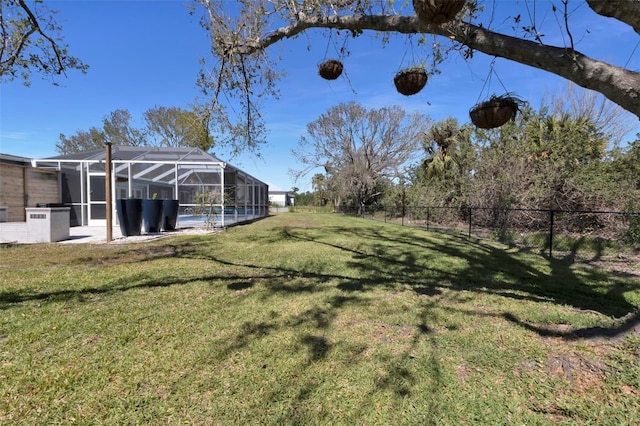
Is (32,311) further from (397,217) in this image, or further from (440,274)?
(397,217)

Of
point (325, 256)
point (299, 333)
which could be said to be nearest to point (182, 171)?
point (325, 256)

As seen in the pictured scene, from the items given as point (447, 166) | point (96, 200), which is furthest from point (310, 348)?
point (447, 166)

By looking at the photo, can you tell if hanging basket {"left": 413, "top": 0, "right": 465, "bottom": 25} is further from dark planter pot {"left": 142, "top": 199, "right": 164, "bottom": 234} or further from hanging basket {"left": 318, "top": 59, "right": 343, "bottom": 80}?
dark planter pot {"left": 142, "top": 199, "right": 164, "bottom": 234}

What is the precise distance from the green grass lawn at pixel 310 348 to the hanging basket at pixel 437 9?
2638mm

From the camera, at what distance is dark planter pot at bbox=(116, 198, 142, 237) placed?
927 cm

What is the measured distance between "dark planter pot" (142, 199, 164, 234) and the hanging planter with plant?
31.9 ft

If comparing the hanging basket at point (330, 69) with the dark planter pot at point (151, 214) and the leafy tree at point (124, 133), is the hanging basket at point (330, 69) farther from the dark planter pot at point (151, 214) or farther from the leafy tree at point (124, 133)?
the leafy tree at point (124, 133)

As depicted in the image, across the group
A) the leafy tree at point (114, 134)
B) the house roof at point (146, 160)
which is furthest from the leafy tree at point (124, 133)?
the house roof at point (146, 160)

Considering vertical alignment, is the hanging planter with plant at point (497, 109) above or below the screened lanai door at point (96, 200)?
above

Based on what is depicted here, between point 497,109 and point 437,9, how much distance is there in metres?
1.32

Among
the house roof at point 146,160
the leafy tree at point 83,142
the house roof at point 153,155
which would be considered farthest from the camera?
the leafy tree at point 83,142

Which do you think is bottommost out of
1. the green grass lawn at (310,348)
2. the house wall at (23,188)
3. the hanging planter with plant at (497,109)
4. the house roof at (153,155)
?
the green grass lawn at (310,348)

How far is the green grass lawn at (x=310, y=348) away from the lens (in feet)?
6.48

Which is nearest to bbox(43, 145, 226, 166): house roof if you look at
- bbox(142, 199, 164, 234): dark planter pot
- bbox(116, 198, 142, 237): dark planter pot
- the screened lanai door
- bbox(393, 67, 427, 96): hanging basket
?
the screened lanai door
